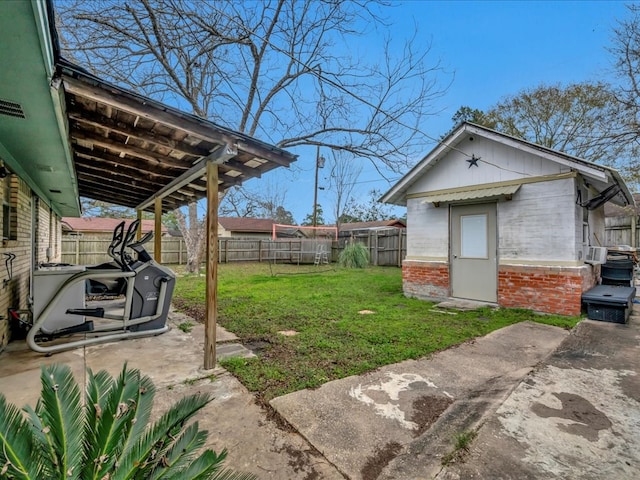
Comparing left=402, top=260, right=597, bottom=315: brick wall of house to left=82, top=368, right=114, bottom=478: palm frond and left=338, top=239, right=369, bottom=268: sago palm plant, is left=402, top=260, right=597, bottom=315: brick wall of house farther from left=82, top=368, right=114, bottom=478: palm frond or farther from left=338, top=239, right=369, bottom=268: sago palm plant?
left=338, top=239, right=369, bottom=268: sago palm plant

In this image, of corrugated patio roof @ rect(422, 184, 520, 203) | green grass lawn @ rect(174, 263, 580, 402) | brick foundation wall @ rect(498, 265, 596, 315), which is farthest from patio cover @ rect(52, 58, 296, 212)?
brick foundation wall @ rect(498, 265, 596, 315)

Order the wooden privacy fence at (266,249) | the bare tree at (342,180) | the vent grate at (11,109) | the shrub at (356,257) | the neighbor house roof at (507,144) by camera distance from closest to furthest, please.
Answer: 1. the vent grate at (11,109)
2. the neighbor house roof at (507,144)
3. the wooden privacy fence at (266,249)
4. the shrub at (356,257)
5. the bare tree at (342,180)

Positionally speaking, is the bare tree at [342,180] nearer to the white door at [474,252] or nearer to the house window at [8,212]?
the white door at [474,252]

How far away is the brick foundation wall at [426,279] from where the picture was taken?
6.59m

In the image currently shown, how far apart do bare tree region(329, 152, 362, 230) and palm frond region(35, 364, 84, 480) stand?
661 inches

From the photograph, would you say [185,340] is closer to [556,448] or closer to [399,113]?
[556,448]

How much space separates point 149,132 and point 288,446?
2.89 meters

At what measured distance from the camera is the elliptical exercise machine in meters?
3.93

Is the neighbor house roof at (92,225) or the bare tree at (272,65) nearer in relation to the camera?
the bare tree at (272,65)

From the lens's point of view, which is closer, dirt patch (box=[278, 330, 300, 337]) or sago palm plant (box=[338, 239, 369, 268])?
dirt patch (box=[278, 330, 300, 337])

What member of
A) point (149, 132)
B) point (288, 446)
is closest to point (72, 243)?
point (149, 132)

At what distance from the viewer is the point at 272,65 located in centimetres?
906

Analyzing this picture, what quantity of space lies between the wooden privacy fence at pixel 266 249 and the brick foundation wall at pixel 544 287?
8349mm

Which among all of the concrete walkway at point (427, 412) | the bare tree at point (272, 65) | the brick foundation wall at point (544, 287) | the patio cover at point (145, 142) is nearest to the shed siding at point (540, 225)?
the brick foundation wall at point (544, 287)
